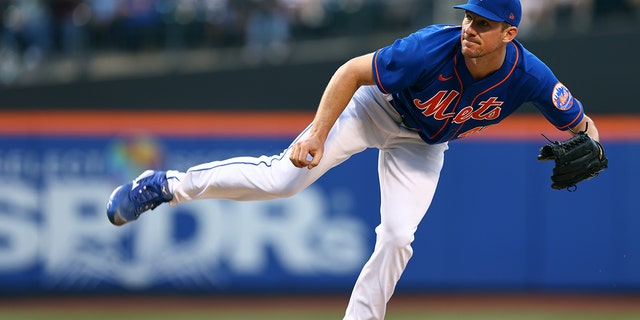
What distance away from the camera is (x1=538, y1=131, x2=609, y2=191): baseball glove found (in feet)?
15.9

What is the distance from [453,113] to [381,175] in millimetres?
607

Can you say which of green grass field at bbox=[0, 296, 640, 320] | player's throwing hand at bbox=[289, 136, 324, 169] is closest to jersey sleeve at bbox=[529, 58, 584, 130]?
player's throwing hand at bbox=[289, 136, 324, 169]

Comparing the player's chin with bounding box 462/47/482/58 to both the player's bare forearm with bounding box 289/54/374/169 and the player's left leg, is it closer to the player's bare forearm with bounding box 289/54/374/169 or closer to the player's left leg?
the player's bare forearm with bounding box 289/54/374/169

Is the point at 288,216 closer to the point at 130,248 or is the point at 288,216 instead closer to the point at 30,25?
the point at 130,248

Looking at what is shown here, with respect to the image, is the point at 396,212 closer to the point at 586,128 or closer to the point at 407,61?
the point at 407,61

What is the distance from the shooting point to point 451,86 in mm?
4871

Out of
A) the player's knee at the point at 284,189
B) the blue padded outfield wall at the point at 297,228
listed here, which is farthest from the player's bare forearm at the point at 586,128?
the blue padded outfield wall at the point at 297,228

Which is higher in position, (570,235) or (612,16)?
(612,16)

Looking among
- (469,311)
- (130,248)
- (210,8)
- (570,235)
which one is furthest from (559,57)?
(130,248)

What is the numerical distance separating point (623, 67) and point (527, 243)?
2340mm

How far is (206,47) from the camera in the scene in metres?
10.5

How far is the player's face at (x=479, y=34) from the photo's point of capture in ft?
15.3

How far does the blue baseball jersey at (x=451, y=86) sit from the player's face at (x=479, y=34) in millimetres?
152

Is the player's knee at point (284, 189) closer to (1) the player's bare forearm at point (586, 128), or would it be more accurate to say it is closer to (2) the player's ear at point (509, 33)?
(2) the player's ear at point (509, 33)
